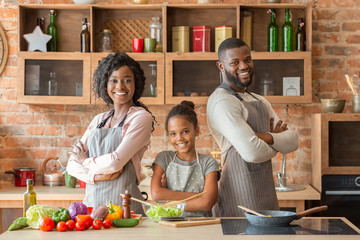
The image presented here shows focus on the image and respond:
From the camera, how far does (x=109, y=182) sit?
2551mm

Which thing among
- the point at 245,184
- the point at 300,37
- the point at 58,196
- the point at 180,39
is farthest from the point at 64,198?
the point at 300,37

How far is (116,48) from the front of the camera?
4258 mm

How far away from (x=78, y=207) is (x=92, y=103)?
6.39 ft

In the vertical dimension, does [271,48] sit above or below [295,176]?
above

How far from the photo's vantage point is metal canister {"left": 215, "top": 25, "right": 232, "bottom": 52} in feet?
13.2

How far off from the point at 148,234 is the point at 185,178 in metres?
0.62

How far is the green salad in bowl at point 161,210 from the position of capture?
2.20m

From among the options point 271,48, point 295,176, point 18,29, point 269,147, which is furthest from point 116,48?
point 269,147

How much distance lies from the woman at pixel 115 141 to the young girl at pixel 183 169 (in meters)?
0.12

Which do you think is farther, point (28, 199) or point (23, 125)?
point (23, 125)

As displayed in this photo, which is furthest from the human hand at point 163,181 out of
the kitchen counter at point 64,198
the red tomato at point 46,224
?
the kitchen counter at point 64,198

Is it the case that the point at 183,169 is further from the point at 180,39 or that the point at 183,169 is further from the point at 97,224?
the point at 180,39

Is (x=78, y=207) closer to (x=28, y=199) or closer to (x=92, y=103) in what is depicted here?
(x=28, y=199)

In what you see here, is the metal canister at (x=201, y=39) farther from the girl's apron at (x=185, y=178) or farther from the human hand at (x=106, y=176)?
the human hand at (x=106, y=176)
